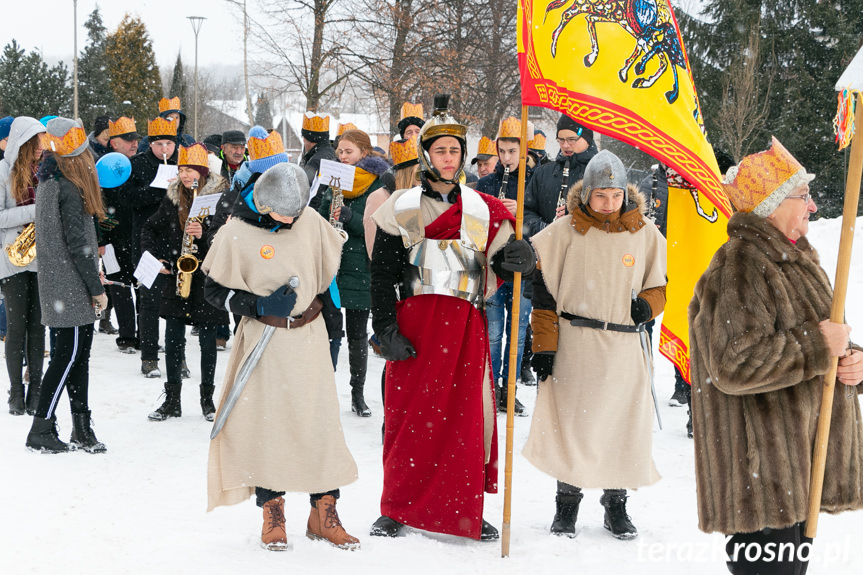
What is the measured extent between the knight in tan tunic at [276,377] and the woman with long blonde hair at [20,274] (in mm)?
2596

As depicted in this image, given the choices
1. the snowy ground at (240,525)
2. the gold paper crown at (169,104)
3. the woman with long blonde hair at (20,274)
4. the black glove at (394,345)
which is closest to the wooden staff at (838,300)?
the snowy ground at (240,525)

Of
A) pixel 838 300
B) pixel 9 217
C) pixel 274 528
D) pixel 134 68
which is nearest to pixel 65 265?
pixel 9 217

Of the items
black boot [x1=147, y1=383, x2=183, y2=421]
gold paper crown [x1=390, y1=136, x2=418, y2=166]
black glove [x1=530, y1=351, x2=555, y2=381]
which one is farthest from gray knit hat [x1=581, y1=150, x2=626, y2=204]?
black boot [x1=147, y1=383, x2=183, y2=421]

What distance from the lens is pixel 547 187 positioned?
6617mm

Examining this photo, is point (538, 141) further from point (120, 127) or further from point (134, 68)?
point (134, 68)

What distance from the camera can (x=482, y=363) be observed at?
13.7ft

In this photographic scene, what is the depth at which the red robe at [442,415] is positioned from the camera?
13.5ft

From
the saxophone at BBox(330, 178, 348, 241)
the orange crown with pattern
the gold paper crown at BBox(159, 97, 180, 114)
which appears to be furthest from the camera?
the gold paper crown at BBox(159, 97, 180, 114)

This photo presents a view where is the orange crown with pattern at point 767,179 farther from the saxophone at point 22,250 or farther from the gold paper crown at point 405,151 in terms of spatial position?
the saxophone at point 22,250

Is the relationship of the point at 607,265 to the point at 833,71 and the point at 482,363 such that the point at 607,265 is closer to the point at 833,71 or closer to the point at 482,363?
the point at 482,363

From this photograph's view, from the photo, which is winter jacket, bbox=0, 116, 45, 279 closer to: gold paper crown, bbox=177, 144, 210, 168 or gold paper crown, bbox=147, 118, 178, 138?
gold paper crown, bbox=177, 144, 210, 168

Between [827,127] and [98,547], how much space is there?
22094 mm

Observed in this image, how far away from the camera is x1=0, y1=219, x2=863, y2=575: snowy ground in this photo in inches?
151

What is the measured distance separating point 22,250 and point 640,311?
173 inches
